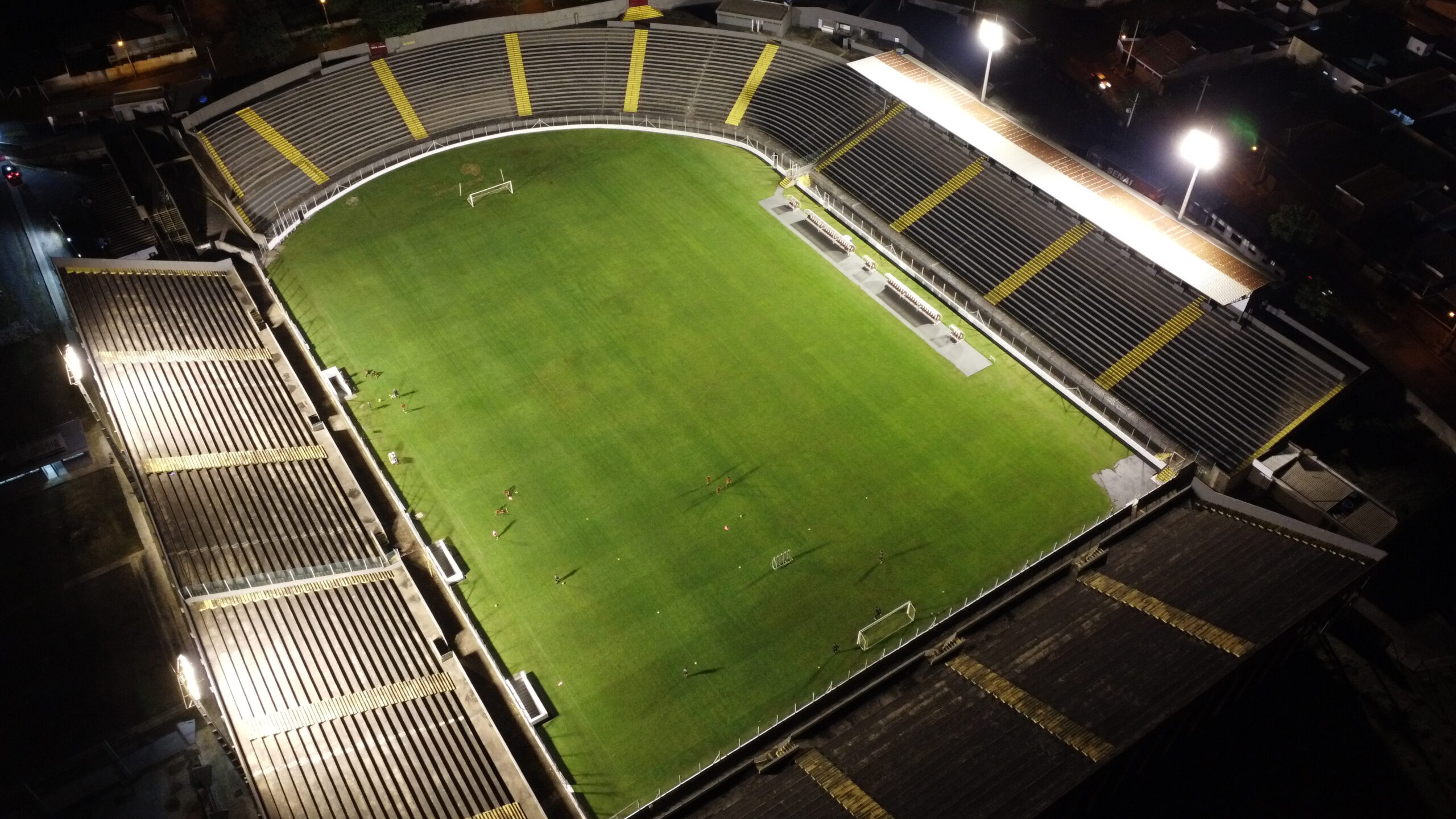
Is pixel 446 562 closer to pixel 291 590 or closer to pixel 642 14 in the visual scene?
pixel 291 590

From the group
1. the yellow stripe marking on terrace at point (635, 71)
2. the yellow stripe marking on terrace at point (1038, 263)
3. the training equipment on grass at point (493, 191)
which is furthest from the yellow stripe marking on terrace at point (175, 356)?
the yellow stripe marking on terrace at point (1038, 263)

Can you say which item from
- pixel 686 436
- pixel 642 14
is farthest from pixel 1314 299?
pixel 642 14

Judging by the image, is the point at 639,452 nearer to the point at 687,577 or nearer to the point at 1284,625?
the point at 687,577

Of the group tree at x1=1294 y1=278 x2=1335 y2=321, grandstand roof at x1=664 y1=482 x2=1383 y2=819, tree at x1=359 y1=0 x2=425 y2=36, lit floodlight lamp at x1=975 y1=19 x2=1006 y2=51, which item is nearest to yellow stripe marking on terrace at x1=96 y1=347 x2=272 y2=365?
tree at x1=359 y1=0 x2=425 y2=36

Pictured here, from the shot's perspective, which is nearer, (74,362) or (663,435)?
(74,362)

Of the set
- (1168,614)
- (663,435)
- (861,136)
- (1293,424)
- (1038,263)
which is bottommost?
(1168,614)

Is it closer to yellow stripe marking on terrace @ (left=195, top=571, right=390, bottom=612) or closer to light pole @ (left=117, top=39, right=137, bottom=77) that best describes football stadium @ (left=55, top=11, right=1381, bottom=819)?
yellow stripe marking on terrace @ (left=195, top=571, right=390, bottom=612)

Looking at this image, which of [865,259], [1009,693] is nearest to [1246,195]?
[865,259]
